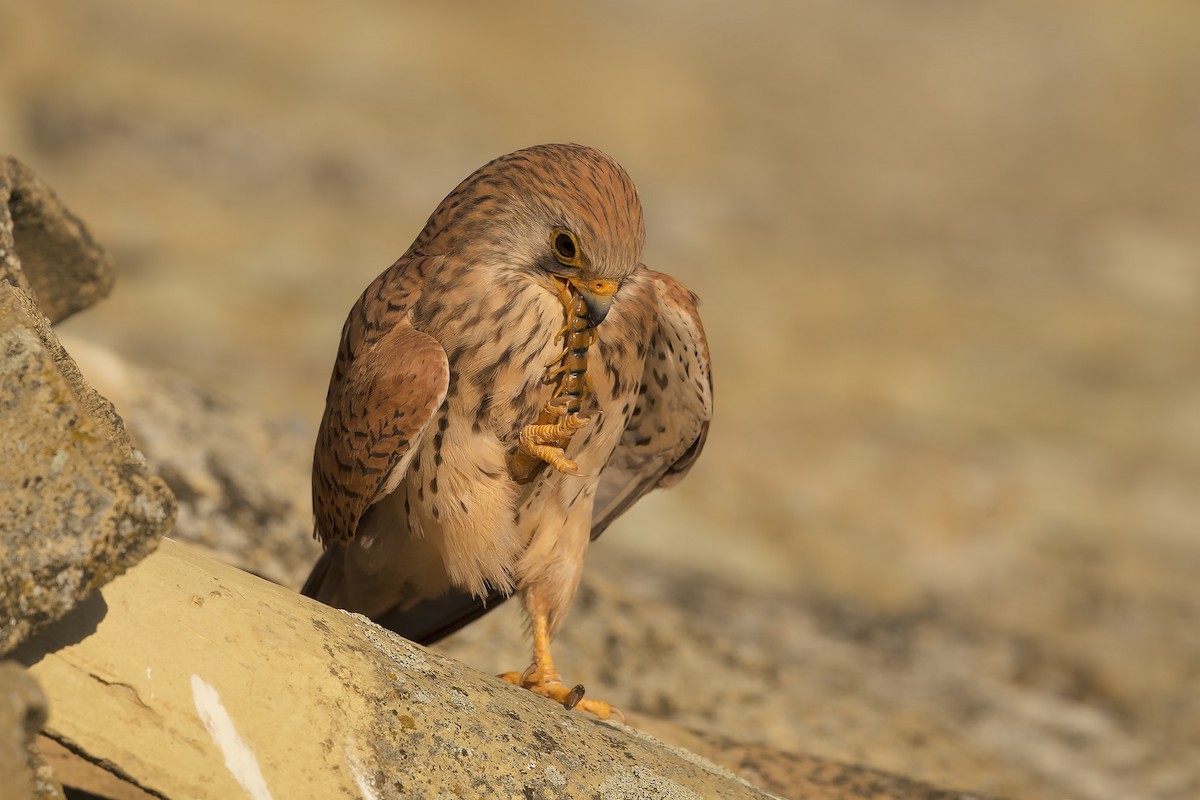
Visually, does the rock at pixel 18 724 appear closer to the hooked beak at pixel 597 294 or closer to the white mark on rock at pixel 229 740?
the white mark on rock at pixel 229 740

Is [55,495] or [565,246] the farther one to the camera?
[565,246]

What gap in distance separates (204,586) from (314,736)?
40 cm

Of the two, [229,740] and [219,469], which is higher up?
[219,469]

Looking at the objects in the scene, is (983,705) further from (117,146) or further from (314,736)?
(117,146)

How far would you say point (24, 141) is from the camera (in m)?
14.7

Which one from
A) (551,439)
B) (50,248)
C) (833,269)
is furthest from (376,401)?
(833,269)

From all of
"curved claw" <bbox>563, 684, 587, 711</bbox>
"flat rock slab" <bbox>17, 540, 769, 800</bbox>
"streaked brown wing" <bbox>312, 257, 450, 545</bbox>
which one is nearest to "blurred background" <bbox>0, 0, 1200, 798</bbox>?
"streaked brown wing" <bbox>312, 257, 450, 545</bbox>

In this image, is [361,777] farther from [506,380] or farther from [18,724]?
[506,380]

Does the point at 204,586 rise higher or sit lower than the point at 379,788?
higher

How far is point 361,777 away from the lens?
2.72m

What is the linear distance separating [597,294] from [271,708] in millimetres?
1602

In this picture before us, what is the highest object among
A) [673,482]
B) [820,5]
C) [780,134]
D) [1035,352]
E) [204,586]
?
[820,5]

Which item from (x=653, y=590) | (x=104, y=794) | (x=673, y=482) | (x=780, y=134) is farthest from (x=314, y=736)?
(x=780, y=134)

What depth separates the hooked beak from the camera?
152 inches
